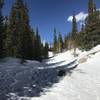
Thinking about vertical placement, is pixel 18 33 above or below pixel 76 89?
above

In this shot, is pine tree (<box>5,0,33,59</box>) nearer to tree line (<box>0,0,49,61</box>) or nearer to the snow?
tree line (<box>0,0,49,61</box>)

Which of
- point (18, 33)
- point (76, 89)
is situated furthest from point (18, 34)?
point (76, 89)

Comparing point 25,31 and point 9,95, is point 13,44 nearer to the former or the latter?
point 25,31

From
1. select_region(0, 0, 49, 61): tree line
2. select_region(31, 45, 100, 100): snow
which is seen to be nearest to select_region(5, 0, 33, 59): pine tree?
select_region(0, 0, 49, 61): tree line

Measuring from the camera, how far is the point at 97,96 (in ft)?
37.2

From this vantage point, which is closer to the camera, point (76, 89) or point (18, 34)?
point (76, 89)

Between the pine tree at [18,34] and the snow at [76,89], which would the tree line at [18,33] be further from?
the snow at [76,89]

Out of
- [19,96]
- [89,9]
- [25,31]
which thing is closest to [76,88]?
[19,96]

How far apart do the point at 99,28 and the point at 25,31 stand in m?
18.1

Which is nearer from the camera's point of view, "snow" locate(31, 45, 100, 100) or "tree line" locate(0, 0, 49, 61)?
"snow" locate(31, 45, 100, 100)

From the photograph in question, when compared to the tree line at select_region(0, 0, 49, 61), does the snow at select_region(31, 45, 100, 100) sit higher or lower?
lower

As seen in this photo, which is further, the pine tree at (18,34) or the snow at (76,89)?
the pine tree at (18,34)

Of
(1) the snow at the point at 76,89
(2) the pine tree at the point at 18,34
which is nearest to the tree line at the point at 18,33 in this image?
(2) the pine tree at the point at 18,34

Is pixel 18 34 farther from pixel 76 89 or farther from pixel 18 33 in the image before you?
pixel 76 89
